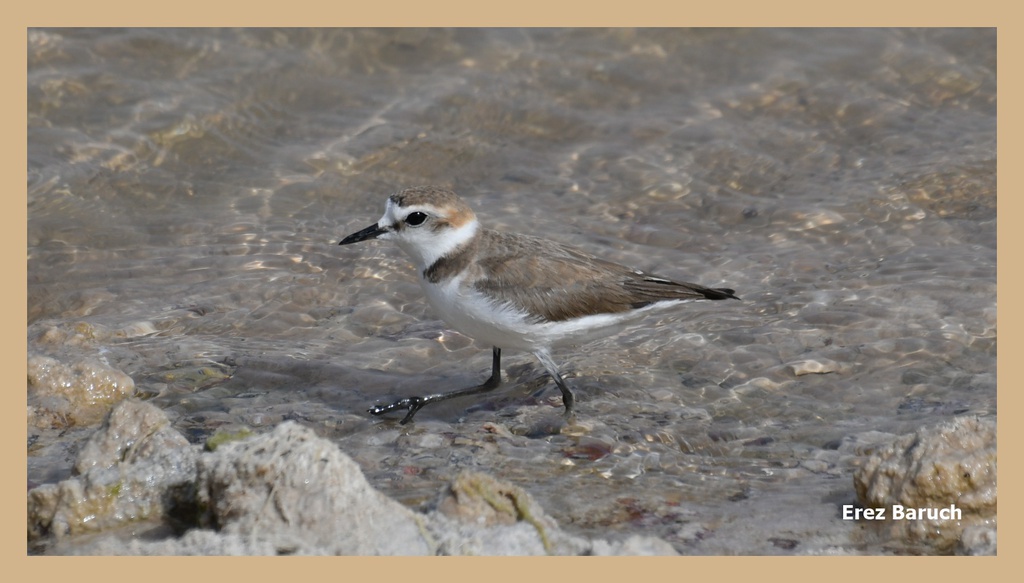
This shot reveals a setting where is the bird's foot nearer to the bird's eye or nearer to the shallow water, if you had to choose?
the shallow water

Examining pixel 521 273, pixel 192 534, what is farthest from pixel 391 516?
pixel 521 273

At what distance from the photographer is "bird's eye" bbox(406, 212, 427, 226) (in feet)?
24.3

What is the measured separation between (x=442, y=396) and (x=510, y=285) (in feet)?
3.32

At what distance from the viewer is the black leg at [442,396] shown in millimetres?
7430

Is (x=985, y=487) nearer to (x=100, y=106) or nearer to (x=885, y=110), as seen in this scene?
(x=885, y=110)

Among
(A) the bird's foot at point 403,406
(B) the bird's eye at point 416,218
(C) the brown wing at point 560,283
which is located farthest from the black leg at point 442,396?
(B) the bird's eye at point 416,218

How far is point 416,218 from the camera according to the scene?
24.4ft

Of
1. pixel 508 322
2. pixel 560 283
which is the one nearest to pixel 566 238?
pixel 560 283

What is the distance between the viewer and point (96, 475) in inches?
213

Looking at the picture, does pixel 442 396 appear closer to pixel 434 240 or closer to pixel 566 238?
pixel 434 240

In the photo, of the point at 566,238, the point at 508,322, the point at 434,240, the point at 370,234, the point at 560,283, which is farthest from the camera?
the point at 566,238

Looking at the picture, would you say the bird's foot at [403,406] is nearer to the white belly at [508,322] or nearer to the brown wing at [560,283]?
the white belly at [508,322]

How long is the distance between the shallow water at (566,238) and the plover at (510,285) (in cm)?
58

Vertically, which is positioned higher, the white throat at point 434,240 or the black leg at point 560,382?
the white throat at point 434,240
